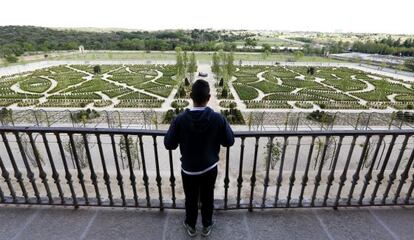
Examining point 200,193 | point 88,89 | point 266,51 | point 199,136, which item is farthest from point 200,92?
point 266,51

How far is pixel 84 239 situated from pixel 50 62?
61.3m

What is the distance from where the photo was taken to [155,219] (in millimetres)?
3297

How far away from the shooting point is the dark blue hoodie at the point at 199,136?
7.98ft

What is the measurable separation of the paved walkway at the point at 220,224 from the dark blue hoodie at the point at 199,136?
3.54 feet

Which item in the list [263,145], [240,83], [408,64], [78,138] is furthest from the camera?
[408,64]

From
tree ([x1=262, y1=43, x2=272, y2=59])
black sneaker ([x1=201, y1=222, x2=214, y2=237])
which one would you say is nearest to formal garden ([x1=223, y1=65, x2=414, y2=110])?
tree ([x1=262, y1=43, x2=272, y2=59])

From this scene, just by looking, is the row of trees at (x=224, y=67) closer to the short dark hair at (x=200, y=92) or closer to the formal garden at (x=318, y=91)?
the formal garden at (x=318, y=91)

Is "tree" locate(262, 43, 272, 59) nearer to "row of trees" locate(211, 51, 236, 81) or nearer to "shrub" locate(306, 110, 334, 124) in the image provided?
"row of trees" locate(211, 51, 236, 81)

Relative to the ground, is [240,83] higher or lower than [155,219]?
lower

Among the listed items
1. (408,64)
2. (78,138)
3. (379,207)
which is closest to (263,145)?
(78,138)

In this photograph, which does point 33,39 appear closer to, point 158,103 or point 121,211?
point 158,103

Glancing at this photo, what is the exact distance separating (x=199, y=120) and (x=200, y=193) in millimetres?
964

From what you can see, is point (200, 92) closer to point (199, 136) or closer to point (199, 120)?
point (199, 120)

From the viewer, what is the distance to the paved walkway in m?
3.06
